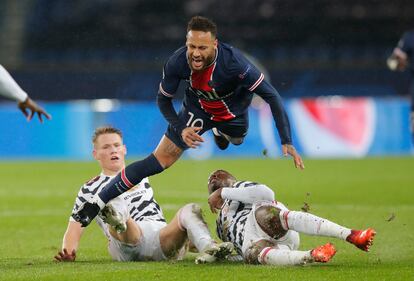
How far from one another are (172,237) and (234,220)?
0.52 meters

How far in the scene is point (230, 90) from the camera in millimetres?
8305

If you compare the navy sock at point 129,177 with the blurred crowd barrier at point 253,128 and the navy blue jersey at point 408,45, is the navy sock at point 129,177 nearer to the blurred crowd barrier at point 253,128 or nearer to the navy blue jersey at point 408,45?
the navy blue jersey at point 408,45

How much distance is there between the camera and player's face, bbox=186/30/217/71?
25.9 feet

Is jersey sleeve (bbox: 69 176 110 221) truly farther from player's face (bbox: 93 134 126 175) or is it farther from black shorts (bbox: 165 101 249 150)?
black shorts (bbox: 165 101 249 150)

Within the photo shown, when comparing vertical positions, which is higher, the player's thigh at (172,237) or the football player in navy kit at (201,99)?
the football player in navy kit at (201,99)

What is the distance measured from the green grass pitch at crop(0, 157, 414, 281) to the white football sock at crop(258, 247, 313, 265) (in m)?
0.06

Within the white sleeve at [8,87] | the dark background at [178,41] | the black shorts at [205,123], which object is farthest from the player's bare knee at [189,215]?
the dark background at [178,41]

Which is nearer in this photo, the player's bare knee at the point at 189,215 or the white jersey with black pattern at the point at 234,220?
the white jersey with black pattern at the point at 234,220

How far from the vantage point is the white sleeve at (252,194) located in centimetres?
708

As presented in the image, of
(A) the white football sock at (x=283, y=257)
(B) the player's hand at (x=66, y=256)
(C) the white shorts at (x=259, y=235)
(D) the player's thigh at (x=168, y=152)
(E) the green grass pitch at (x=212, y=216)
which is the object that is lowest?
(E) the green grass pitch at (x=212, y=216)

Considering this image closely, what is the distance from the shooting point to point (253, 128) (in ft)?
66.6

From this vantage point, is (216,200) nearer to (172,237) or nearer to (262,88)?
(172,237)

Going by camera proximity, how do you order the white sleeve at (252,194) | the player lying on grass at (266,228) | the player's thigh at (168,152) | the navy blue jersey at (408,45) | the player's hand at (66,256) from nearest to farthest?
the player lying on grass at (266,228), the white sleeve at (252,194), the player's hand at (66,256), the player's thigh at (168,152), the navy blue jersey at (408,45)

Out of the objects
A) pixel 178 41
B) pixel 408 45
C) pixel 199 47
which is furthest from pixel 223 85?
pixel 178 41
